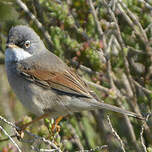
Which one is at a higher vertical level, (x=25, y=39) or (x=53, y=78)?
(x=25, y=39)

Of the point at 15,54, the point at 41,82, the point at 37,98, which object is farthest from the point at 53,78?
the point at 15,54

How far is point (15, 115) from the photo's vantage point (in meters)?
6.14

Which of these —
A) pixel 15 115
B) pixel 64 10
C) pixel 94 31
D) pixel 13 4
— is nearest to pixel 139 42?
pixel 94 31

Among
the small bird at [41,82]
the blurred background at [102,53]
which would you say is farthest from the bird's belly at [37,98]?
the blurred background at [102,53]

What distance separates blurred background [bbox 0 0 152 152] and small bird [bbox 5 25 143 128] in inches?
11.0

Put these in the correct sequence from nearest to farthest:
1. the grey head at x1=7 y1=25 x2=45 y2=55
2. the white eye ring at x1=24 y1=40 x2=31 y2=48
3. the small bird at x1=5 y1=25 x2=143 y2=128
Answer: the small bird at x1=5 y1=25 x2=143 y2=128 → the grey head at x1=7 y1=25 x2=45 y2=55 → the white eye ring at x1=24 y1=40 x2=31 y2=48

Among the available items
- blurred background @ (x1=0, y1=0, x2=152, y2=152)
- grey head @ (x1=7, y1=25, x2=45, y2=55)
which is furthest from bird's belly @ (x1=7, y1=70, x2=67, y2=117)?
grey head @ (x1=7, y1=25, x2=45, y2=55)

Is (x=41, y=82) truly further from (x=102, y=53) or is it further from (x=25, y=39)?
(x=102, y=53)

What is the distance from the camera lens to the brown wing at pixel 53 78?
13.4ft

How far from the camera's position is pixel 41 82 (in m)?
4.19

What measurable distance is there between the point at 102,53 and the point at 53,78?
0.63 meters

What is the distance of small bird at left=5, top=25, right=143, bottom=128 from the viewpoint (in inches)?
159

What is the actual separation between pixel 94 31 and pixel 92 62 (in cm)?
59

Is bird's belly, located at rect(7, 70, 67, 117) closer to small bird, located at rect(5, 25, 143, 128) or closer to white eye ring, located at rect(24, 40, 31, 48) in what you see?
small bird, located at rect(5, 25, 143, 128)
